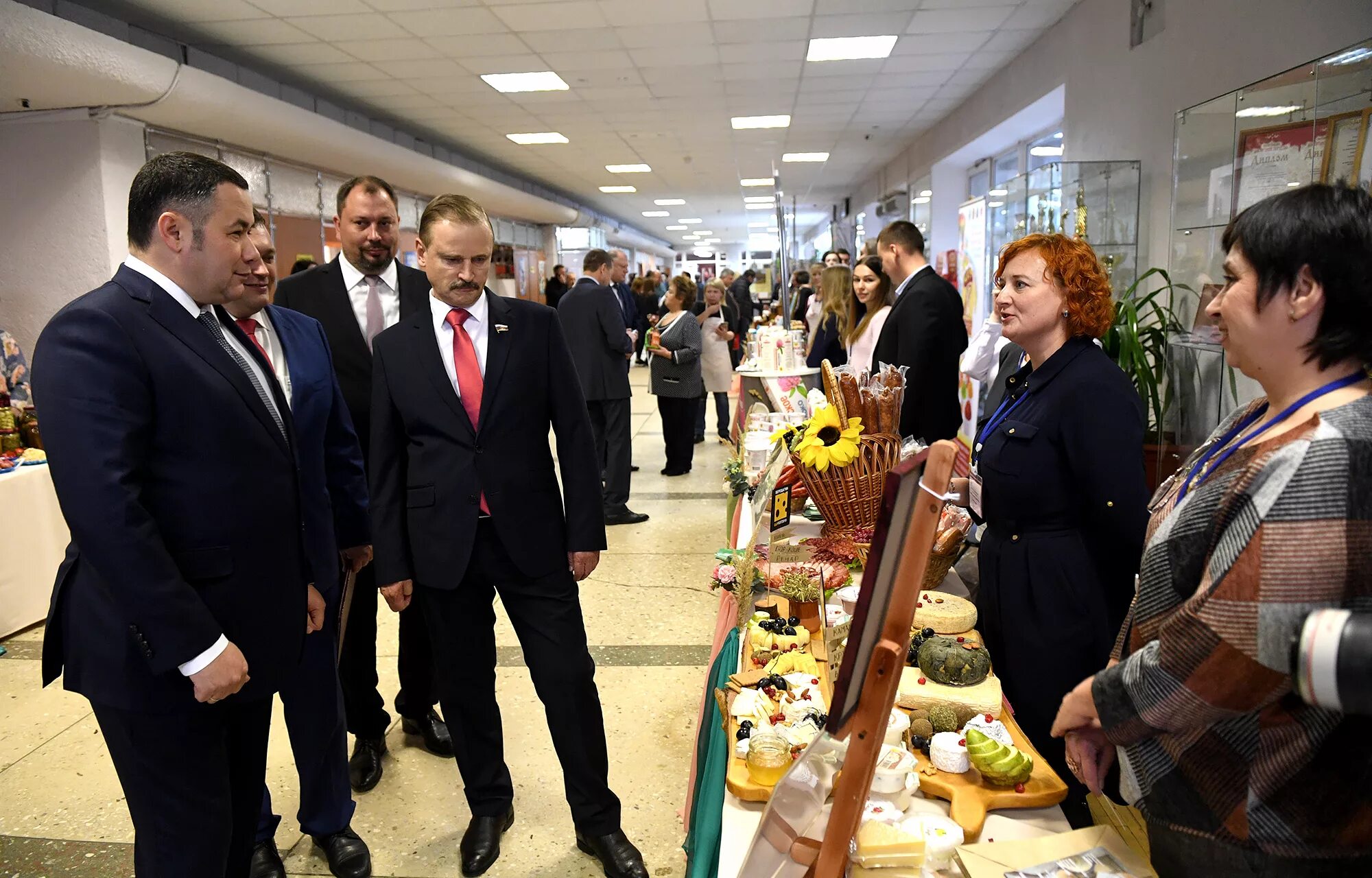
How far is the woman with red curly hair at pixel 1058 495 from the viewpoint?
5.99 ft

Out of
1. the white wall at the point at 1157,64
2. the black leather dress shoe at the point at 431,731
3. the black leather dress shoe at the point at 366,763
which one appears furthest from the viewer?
the white wall at the point at 1157,64

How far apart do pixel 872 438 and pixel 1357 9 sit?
3.15 meters

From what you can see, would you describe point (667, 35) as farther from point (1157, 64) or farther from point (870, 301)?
point (1157, 64)

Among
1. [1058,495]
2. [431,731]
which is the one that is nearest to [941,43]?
[1058,495]

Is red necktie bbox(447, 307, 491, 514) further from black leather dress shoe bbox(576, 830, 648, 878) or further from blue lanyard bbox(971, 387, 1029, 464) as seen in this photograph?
blue lanyard bbox(971, 387, 1029, 464)

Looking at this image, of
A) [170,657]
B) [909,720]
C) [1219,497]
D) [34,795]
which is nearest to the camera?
[1219,497]

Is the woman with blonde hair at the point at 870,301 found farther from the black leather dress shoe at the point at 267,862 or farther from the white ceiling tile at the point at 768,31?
the black leather dress shoe at the point at 267,862

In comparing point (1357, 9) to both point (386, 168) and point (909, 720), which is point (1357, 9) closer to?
point (909, 720)

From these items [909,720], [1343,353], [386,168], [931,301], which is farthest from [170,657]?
[386,168]

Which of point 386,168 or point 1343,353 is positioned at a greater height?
point 386,168

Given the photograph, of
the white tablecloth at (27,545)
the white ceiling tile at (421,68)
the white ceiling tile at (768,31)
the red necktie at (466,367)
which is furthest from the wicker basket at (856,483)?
the white ceiling tile at (421,68)

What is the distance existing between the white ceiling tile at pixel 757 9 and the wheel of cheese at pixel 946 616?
5026mm

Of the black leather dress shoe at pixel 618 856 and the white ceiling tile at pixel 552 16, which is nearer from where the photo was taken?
the black leather dress shoe at pixel 618 856

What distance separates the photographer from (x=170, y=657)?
4.89 ft
